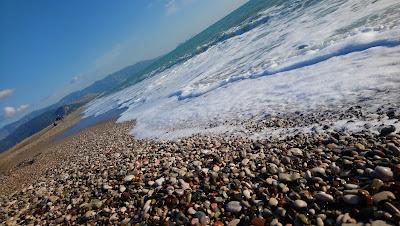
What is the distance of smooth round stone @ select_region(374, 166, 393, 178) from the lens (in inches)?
172

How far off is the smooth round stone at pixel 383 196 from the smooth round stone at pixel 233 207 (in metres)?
1.91

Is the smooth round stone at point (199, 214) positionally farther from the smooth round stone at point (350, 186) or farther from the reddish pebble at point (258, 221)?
the smooth round stone at point (350, 186)

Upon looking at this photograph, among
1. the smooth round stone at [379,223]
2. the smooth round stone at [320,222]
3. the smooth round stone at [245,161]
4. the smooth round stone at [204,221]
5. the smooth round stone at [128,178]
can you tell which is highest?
the smooth round stone at [128,178]

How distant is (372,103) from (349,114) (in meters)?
0.62

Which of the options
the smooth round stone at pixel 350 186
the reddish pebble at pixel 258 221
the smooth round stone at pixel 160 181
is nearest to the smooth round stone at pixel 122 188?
the smooth round stone at pixel 160 181

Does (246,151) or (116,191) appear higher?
(116,191)

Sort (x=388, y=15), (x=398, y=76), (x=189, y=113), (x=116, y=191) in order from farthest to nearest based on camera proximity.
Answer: (x=189, y=113) < (x=388, y=15) < (x=398, y=76) < (x=116, y=191)

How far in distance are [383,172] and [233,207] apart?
2.26 m

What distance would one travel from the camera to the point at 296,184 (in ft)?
16.6

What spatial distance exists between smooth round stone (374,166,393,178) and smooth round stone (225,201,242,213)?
2092 mm

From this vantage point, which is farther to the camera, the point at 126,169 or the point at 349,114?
the point at 126,169

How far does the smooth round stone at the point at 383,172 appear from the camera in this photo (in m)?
4.37

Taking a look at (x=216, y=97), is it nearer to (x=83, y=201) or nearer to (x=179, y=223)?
(x=83, y=201)

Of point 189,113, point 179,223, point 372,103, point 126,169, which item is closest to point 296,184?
point 179,223
